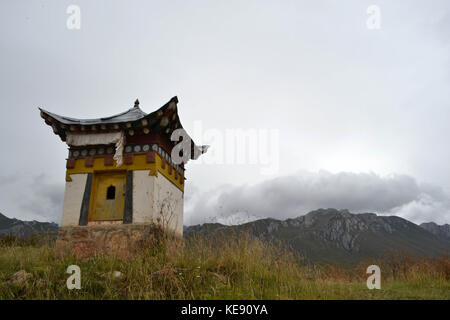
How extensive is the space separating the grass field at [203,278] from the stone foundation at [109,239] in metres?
Result: 0.51

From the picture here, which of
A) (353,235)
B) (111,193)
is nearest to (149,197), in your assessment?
(111,193)

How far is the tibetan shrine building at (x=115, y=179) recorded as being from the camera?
8.86m

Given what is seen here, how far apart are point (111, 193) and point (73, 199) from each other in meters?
1.08

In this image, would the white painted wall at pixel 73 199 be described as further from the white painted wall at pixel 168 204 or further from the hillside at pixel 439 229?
the hillside at pixel 439 229

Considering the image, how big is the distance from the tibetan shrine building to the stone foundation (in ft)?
0.08

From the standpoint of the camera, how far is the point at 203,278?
5871mm

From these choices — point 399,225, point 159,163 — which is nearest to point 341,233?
point 399,225

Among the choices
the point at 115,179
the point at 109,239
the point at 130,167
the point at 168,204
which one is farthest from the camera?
the point at 168,204

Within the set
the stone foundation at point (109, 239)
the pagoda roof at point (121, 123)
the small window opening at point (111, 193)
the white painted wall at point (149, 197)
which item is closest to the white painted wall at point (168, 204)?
the white painted wall at point (149, 197)

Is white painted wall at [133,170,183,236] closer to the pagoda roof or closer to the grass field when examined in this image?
the grass field

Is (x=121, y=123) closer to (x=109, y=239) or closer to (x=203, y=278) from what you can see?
(x=109, y=239)

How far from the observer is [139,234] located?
8.58 metres

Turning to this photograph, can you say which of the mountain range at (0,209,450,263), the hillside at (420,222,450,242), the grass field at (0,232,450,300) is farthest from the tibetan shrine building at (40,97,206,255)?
the hillside at (420,222,450,242)

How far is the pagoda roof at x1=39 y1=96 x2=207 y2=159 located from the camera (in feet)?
30.2
